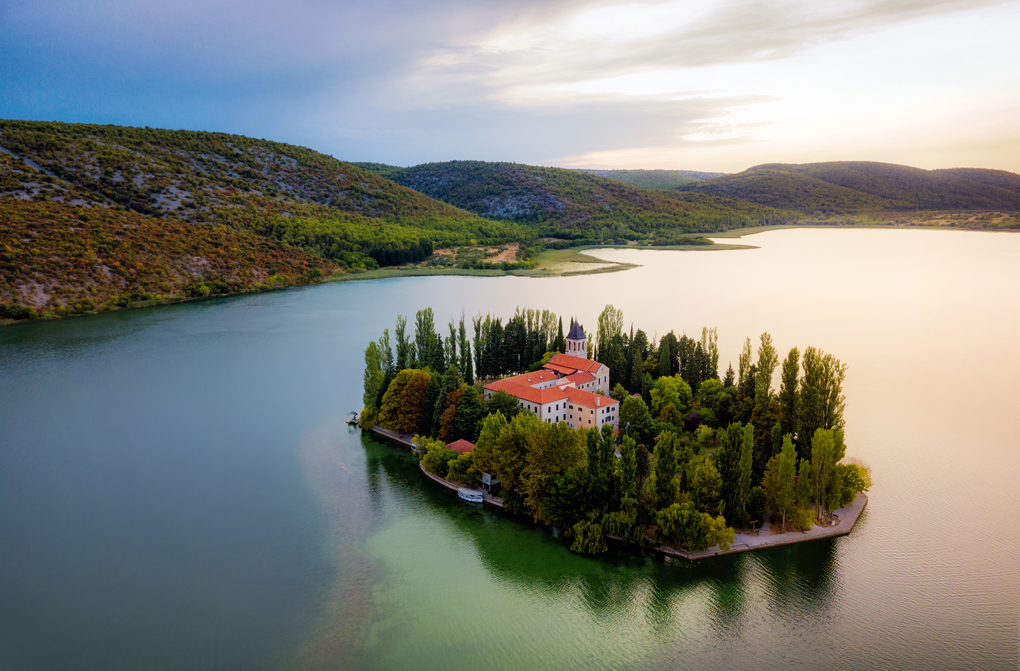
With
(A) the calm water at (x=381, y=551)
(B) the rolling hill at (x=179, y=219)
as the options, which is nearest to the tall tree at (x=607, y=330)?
(A) the calm water at (x=381, y=551)

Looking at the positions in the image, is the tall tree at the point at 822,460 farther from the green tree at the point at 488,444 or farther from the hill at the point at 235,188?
the hill at the point at 235,188

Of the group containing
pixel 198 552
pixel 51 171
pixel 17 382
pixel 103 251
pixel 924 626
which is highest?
pixel 51 171

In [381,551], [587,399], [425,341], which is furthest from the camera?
[425,341]

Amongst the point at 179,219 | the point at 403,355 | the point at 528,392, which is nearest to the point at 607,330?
the point at 528,392

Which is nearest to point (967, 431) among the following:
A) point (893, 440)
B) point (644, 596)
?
point (893, 440)

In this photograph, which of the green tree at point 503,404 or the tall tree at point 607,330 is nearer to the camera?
the green tree at point 503,404

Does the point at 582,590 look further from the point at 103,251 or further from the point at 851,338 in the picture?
the point at 103,251

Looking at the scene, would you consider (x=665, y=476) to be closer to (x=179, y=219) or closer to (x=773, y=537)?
(x=773, y=537)
